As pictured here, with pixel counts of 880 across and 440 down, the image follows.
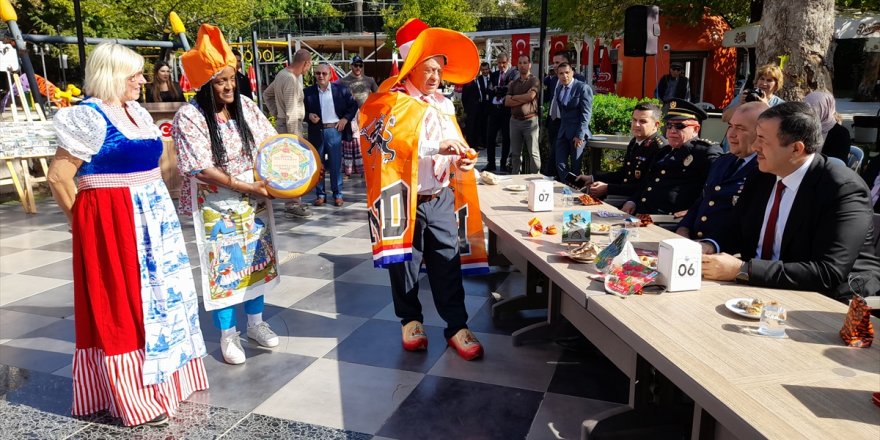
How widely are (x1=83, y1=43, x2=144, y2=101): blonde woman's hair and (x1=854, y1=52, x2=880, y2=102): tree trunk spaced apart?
30.8 meters

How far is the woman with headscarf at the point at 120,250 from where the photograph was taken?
261 cm

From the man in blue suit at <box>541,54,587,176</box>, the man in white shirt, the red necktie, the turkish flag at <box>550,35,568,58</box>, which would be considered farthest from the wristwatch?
the turkish flag at <box>550,35,568,58</box>

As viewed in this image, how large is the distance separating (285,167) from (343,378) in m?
1.15

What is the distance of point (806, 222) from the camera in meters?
2.39

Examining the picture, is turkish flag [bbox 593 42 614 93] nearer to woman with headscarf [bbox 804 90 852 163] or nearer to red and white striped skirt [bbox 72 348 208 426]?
woman with headscarf [bbox 804 90 852 163]

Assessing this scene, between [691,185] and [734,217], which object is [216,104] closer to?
[734,217]

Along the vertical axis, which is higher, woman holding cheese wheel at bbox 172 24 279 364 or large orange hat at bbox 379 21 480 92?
large orange hat at bbox 379 21 480 92

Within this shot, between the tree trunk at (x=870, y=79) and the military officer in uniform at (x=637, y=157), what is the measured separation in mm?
27524

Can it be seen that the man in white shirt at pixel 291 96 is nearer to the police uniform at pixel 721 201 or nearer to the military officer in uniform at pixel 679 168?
the military officer in uniform at pixel 679 168

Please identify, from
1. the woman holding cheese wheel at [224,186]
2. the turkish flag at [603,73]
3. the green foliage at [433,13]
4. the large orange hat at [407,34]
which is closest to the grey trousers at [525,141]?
the large orange hat at [407,34]

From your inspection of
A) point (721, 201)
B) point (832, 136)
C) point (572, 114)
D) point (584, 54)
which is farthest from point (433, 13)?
point (721, 201)

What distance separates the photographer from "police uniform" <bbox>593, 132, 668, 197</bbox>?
4492mm

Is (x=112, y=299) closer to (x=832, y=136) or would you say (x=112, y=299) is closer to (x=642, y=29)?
(x=832, y=136)

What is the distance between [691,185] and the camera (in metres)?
4.15
